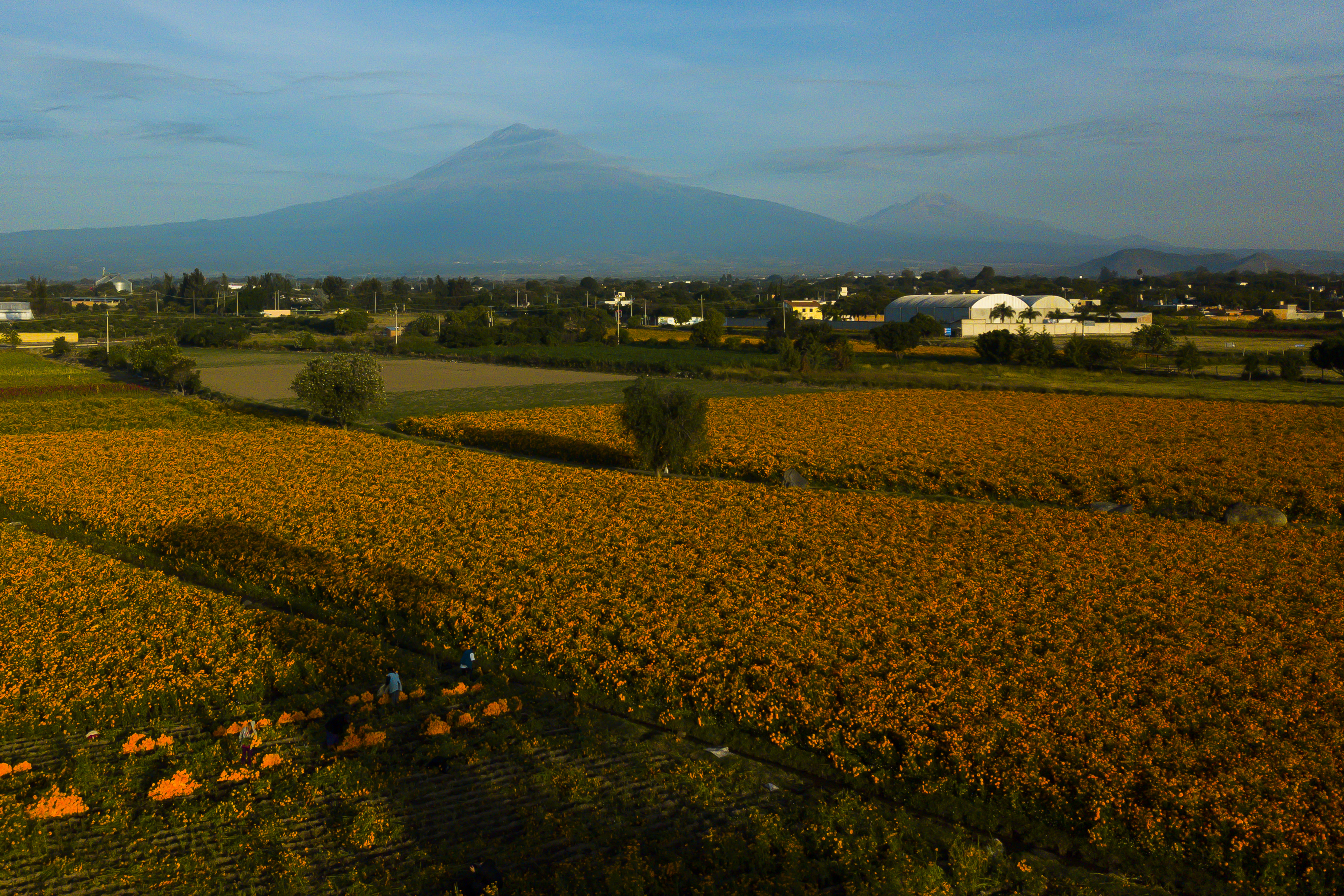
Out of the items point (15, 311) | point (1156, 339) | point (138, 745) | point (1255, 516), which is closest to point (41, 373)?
point (138, 745)

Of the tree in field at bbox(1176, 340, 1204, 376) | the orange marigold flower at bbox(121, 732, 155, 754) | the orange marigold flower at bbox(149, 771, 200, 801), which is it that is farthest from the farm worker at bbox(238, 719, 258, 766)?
the tree in field at bbox(1176, 340, 1204, 376)

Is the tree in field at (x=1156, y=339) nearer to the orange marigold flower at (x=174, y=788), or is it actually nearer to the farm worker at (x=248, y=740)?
the farm worker at (x=248, y=740)


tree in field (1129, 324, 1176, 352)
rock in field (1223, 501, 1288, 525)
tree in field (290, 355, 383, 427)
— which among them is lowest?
rock in field (1223, 501, 1288, 525)

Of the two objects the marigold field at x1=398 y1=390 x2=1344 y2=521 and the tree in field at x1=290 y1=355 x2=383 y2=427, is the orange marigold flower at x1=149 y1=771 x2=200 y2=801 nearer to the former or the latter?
the marigold field at x1=398 y1=390 x2=1344 y2=521

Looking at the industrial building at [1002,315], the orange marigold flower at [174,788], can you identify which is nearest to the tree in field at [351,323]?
the industrial building at [1002,315]

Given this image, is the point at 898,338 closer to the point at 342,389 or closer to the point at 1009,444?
the point at 1009,444

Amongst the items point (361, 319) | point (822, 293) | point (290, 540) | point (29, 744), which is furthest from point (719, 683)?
point (822, 293)

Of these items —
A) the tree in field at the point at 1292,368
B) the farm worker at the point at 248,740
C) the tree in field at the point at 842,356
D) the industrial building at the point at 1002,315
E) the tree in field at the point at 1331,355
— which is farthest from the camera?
the industrial building at the point at 1002,315
